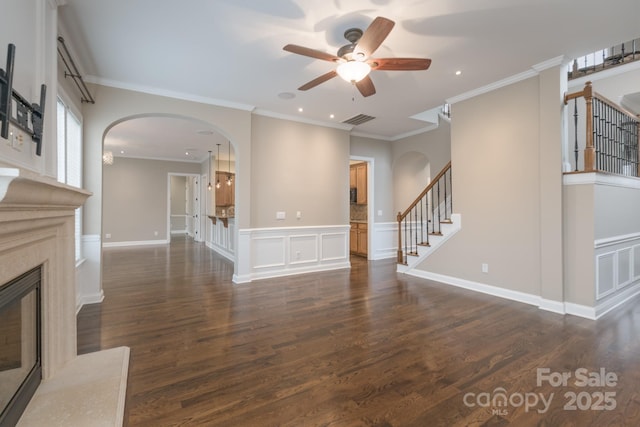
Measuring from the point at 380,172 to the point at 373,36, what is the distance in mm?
4916

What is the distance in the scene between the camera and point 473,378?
2150 mm

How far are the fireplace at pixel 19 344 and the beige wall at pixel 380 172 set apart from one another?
5.87 metres

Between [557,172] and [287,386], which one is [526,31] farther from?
[287,386]

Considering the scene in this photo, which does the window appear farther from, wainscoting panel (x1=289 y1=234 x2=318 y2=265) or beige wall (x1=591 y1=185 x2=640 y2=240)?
beige wall (x1=591 y1=185 x2=640 y2=240)

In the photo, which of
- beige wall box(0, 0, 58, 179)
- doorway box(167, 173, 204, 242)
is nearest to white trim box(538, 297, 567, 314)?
beige wall box(0, 0, 58, 179)

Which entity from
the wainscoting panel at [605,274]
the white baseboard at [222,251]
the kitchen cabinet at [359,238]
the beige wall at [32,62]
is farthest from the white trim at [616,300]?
the white baseboard at [222,251]

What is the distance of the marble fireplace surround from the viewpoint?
133cm

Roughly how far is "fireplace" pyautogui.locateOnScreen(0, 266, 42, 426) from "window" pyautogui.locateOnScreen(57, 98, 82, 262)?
182 centimetres

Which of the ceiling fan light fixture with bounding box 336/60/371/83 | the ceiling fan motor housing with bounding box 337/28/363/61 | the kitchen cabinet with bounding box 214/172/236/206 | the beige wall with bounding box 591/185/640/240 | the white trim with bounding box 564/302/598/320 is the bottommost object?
the white trim with bounding box 564/302/598/320

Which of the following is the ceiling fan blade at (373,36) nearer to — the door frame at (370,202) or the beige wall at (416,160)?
the beige wall at (416,160)

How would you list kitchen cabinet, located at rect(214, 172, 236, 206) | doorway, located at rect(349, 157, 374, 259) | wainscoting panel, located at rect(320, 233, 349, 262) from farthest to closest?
kitchen cabinet, located at rect(214, 172, 236, 206)
doorway, located at rect(349, 157, 374, 259)
wainscoting panel, located at rect(320, 233, 349, 262)

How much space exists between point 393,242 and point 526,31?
5.05 metres

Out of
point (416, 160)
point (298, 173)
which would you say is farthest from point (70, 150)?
point (416, 160)

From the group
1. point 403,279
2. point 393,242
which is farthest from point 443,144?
point 403,279
